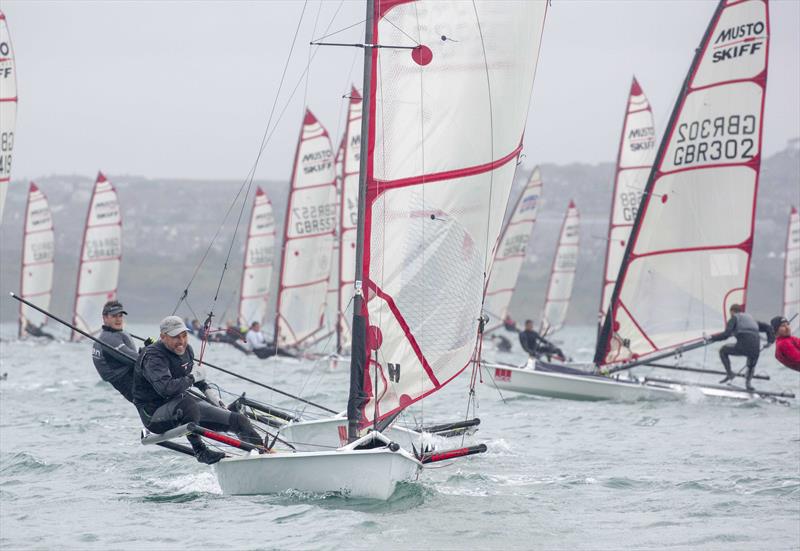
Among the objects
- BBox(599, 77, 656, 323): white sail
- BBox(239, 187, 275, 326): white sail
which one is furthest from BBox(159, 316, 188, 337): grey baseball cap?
BBox(239, 187, 275, 326): white sail

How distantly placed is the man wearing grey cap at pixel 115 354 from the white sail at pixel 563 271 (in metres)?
32.5

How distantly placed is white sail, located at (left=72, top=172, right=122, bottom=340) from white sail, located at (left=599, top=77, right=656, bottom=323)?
1989 centimetres

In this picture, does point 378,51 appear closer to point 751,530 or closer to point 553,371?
point 751,530

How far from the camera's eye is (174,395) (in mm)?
10547

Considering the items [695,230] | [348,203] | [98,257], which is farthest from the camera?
[98,257]

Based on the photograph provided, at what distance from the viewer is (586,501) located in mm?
11094

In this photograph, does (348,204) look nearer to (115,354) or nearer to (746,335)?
(746,335)

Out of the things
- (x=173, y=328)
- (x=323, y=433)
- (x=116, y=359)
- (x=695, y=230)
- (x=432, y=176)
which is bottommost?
(x=323, y=433)

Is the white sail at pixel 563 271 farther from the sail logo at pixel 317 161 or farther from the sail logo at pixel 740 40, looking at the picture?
the sail logo at pixel 740 40

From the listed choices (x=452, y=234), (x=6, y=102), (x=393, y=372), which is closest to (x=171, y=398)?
(x=393, y=372)

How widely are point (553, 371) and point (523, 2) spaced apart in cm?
1054

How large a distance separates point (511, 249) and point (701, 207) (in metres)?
21.1

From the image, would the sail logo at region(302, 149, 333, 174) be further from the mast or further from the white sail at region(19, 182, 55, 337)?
the mast

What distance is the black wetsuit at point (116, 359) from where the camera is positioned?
10898 millimetres
